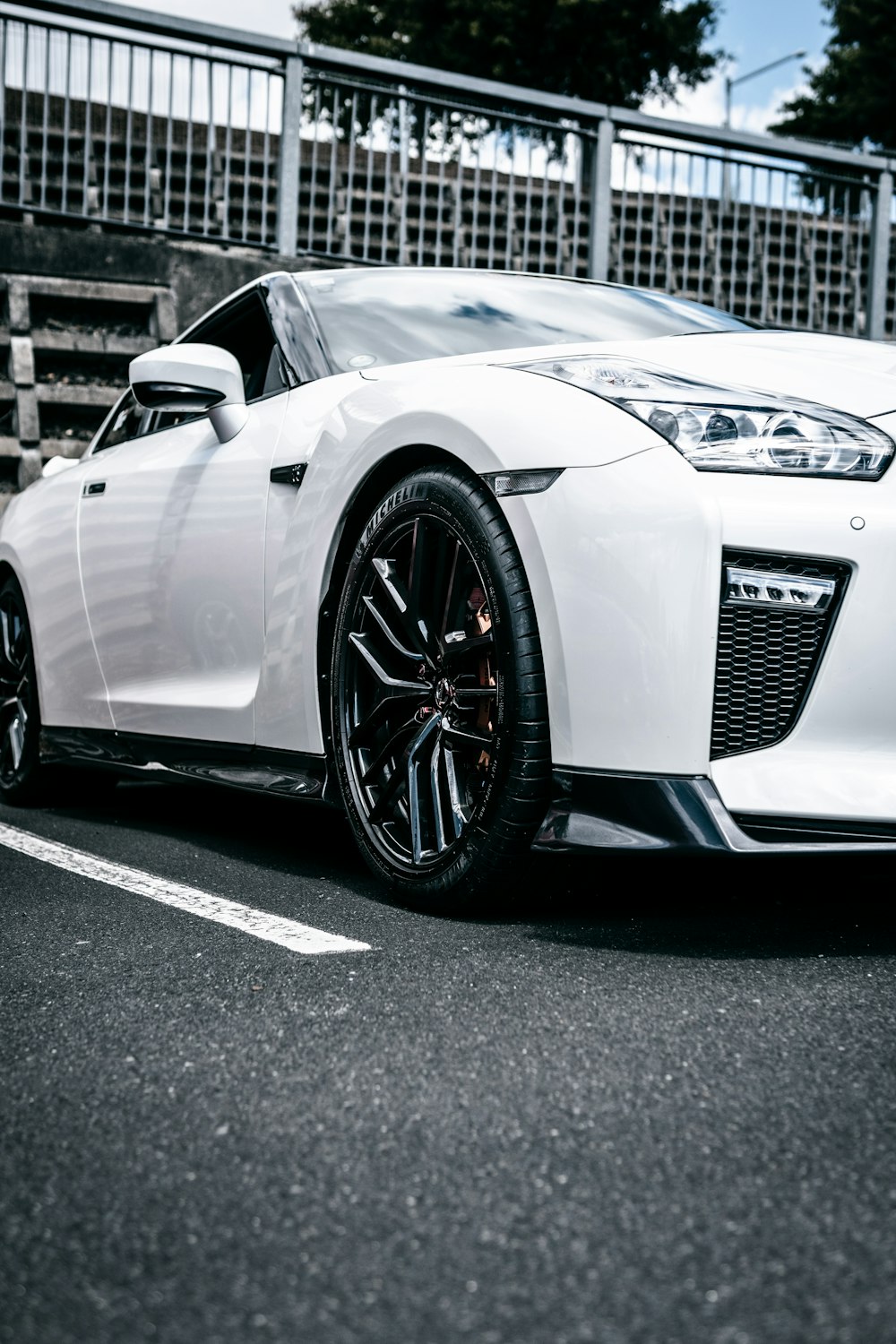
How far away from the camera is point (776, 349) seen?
9.93ft

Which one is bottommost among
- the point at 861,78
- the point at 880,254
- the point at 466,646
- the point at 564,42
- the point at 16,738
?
the point at 16,738

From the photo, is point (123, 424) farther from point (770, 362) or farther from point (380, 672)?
point (770, 362)

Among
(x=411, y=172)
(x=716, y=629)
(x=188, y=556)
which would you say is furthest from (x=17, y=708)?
(x=411, y=172)

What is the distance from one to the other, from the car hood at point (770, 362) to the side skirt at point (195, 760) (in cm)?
85

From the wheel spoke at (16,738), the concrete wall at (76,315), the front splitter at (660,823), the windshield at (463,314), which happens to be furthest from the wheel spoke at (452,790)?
the concrete wall at (76,315)

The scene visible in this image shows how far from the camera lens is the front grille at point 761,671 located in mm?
2506

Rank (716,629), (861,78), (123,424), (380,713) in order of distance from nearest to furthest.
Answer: (716,629) → (380,713) → (123,424) → (861,78)

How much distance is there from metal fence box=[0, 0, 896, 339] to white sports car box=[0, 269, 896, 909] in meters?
5.59

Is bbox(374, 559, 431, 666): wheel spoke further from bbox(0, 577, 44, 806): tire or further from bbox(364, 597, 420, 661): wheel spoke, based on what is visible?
bbox(0, 577, 44, 806): tire

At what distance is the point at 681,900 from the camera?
3092 mm

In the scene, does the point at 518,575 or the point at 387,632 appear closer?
the point at 518,575

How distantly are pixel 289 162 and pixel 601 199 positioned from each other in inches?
88.2

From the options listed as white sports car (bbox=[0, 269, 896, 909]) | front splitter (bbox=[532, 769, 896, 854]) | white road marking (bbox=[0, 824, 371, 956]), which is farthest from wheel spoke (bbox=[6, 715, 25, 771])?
front splitter (bbox=[532, 769, 896, 854])

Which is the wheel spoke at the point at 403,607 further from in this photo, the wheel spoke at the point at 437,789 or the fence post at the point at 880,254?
the fence post at the point at 880,254
